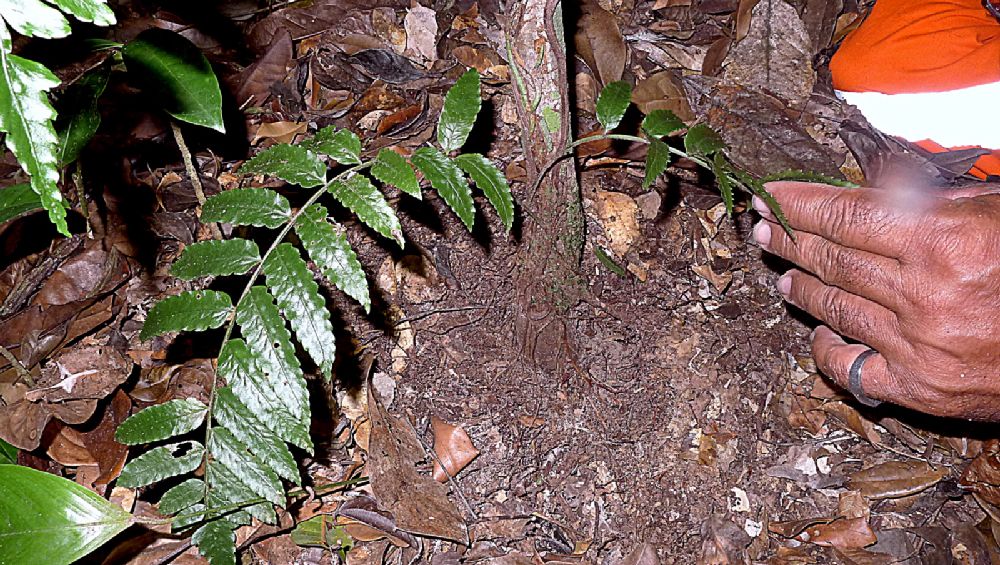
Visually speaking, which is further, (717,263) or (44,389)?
(717,263)

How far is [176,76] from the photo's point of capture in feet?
4.53

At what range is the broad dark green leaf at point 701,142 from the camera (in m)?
1.44

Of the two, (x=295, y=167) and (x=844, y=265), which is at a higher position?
(x=295, y=167)

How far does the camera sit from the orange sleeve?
1.86 metres

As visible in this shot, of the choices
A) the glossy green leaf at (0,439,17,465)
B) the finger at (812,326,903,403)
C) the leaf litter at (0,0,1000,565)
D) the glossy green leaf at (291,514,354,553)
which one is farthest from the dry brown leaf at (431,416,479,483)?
the glossy green leaf at (0,439,17,465)

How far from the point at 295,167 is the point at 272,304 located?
0.90ft

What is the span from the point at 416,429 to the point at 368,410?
0.14 metres

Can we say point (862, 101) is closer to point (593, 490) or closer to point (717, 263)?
point (717, 263)

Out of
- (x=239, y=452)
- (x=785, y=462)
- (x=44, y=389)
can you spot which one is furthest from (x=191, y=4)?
(x=785, y=462)

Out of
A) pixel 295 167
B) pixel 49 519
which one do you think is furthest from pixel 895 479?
pixel 49 519

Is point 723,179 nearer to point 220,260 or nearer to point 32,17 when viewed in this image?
point 220,260

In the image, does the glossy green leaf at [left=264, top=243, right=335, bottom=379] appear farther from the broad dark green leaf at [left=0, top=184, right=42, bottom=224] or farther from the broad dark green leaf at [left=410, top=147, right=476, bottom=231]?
the broad dark green leaf at [left=0, top=184, right=42, bottom=224]

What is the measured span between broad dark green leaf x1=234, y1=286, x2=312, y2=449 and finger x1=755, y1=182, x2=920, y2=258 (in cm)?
114

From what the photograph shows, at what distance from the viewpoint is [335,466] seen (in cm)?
191
